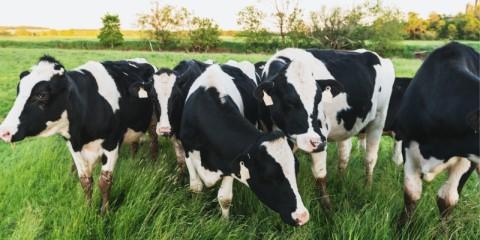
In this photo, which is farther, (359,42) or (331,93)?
(359,42)

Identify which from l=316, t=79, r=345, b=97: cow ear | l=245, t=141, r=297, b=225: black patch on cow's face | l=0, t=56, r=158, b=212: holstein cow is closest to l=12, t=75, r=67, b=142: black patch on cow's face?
l=0, t=56, r=158, b=212: holstein cow

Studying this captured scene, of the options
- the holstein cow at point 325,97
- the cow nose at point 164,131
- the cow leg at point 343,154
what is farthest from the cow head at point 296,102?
the cow leg at point 343,154

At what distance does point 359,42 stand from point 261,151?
185 feet

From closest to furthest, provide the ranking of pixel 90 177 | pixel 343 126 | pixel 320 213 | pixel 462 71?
pixel 462 71
pixel 320 213
pixel 90 177
pixel 343 126

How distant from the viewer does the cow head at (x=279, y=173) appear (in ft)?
12.6

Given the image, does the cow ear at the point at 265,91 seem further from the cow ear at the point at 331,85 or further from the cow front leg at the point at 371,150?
the cow front leg at the point at 371,150

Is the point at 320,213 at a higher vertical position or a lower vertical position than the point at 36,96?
lower

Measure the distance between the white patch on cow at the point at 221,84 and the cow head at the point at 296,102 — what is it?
14.8 inches

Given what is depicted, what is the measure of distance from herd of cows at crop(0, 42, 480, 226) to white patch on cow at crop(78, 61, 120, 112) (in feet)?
0.06

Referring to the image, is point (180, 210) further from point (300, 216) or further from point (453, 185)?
point (453, 185)

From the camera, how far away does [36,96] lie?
180 inches

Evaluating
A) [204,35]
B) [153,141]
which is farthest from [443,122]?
[204,35]

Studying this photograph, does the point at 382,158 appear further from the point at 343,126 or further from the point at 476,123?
the point at 476,123

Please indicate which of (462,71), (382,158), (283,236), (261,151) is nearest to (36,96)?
(261,151)
